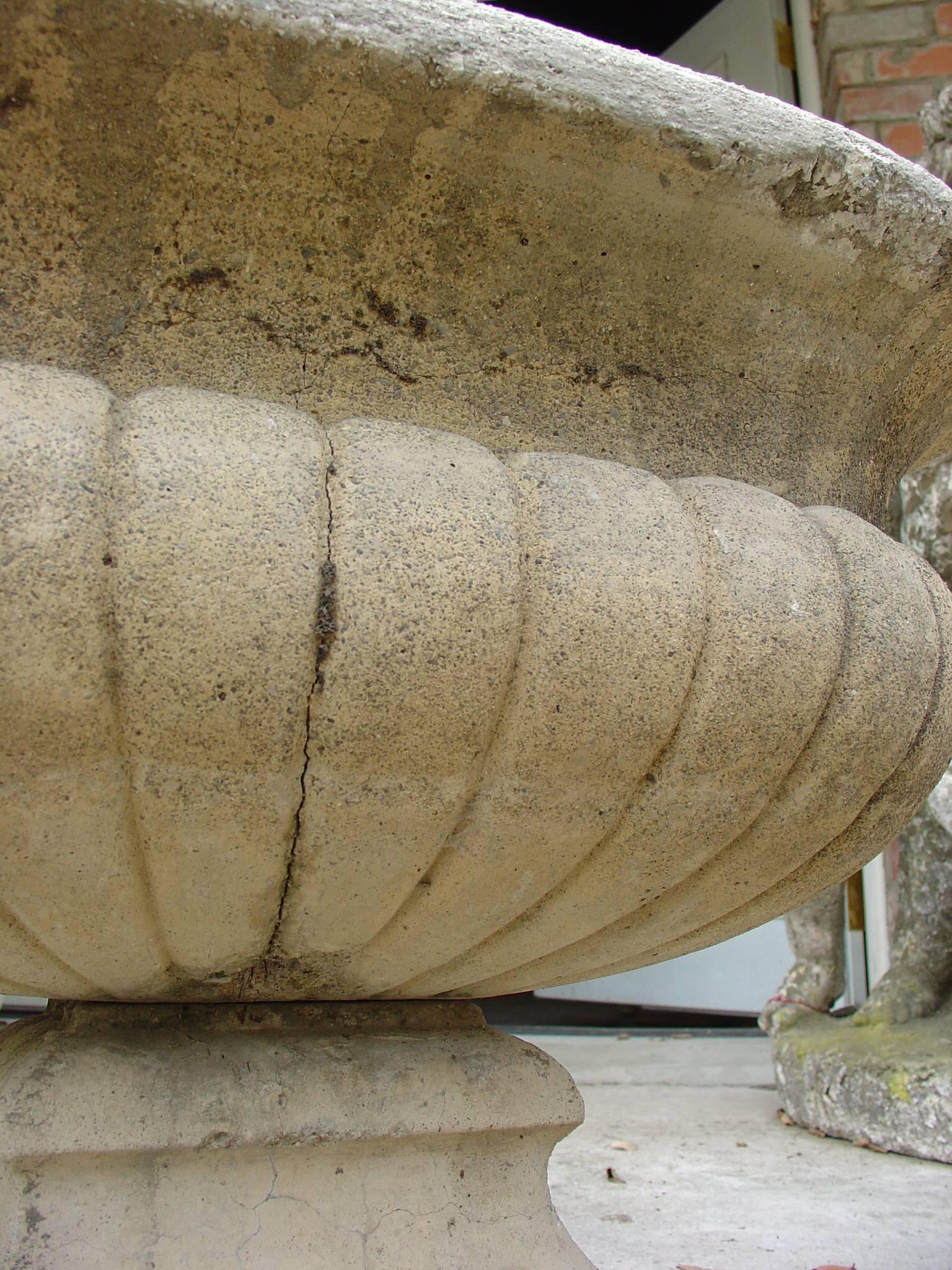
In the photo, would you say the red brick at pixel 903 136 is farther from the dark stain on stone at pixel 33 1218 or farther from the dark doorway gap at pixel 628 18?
the dark stain on stone at pixel 33 1218

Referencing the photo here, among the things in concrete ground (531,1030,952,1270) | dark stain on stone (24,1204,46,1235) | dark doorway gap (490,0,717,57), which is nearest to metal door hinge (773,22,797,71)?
Answer: dark doorway gap (490,0,717,57)

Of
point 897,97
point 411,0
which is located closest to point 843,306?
point 411,0

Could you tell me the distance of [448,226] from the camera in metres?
0.79

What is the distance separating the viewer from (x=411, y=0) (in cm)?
69

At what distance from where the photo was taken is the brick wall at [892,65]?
326 cm

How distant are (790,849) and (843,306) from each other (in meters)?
0.45

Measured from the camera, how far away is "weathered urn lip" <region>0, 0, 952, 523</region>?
0.69 m

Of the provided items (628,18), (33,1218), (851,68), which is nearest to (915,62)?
(851,68)

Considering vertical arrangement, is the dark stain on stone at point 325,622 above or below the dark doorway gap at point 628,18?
below

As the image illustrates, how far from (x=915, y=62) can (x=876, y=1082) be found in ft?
9.68

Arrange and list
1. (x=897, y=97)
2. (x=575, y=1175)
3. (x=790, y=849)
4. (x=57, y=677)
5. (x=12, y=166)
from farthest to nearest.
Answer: (x=897, y=97), (x=575, y=1175), (x=790, y=849), (x=12, y=166), (x=57, y=677)

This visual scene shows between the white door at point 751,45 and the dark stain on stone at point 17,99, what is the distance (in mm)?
3286

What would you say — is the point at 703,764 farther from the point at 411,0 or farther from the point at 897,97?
the point at 897,97

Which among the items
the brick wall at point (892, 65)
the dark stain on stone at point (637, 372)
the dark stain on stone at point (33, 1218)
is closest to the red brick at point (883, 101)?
the brick wall at point (892, 65)
